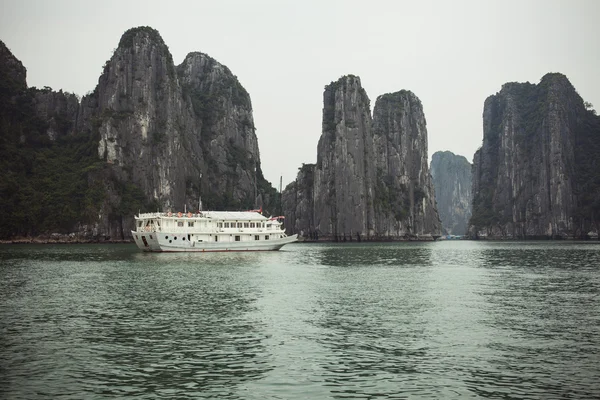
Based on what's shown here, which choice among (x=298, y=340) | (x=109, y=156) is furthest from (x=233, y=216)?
(x=109, y=156)

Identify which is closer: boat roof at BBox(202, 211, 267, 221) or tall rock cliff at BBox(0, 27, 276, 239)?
boat roof at BBox(202, 211, 267, 221)

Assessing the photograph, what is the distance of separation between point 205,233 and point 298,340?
8070 centimetres

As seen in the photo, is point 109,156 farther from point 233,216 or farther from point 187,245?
point 187,245

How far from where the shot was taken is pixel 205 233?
10419cm

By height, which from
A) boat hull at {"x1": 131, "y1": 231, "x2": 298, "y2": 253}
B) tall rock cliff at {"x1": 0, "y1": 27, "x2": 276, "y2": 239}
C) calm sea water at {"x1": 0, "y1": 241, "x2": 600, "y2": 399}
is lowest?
calm sea water at {"x1": 0, "y1": 241, "x2": 600, "y2": 399}

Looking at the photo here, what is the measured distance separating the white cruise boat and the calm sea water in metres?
52.9

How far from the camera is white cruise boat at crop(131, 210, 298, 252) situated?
10162 centimetres

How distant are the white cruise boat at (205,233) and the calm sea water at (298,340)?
52.9 m

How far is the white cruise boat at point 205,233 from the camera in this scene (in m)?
102

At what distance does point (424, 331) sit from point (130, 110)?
574 ft

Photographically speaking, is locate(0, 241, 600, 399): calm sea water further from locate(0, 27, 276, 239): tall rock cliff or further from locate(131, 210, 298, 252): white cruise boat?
locate(0, 27, 276, 239): tall rock cliff

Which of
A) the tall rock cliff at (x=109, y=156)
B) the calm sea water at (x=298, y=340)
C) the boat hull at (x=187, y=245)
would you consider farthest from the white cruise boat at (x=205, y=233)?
the tall rock cliff at (x=109, y=156)

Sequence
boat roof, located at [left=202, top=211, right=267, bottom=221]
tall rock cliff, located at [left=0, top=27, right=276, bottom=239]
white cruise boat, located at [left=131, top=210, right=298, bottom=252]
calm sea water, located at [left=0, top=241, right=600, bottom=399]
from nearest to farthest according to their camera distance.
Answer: calm sea water, located at [left=0, top=241, right=600, bottom=399] → white cruise boat, located at [left=131, top=210, right=298, bottom=252] → boat roof, located at [left=202, top=211, right=267, bottom=221] → tall rock cliff, located at [left=0, top=27, right=276, bottom=239]

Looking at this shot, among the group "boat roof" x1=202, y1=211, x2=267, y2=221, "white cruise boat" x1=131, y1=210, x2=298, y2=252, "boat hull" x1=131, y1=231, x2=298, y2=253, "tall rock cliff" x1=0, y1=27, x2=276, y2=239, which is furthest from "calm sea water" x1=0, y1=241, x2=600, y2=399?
"tall rock cliff" x1=0, y1=27, x2=276, y2=239
